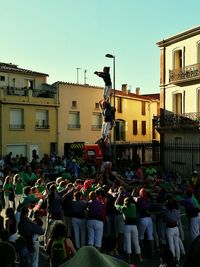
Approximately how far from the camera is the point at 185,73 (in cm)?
3020

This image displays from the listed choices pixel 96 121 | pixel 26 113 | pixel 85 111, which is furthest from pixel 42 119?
pixel 96 121

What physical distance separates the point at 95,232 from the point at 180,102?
23210 mm

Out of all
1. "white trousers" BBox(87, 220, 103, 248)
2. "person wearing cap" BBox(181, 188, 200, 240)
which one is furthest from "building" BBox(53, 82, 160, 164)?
"white trousers" BBox(87, 220, 103, 248)

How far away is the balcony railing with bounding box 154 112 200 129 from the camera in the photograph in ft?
95.9

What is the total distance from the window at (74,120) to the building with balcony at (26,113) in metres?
2.03

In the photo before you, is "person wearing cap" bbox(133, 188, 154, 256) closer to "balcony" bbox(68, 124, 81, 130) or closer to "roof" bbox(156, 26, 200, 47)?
"roof" bbox(156, 26, 200, 47)

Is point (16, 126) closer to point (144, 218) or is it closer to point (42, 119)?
point (42, 119)

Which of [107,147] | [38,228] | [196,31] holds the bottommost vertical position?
[38,228]

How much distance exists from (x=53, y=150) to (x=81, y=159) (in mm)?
5452

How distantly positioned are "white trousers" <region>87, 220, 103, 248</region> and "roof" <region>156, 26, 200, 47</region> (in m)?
22.6

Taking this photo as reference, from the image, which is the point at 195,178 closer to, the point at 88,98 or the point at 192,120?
the point at 192,120

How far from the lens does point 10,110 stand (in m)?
32.5

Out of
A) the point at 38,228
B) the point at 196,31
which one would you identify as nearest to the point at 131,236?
the point at 38,228

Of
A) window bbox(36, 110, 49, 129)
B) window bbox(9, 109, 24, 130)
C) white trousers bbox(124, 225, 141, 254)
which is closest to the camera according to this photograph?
white trousers bbox(124, 225, 141, 254)
